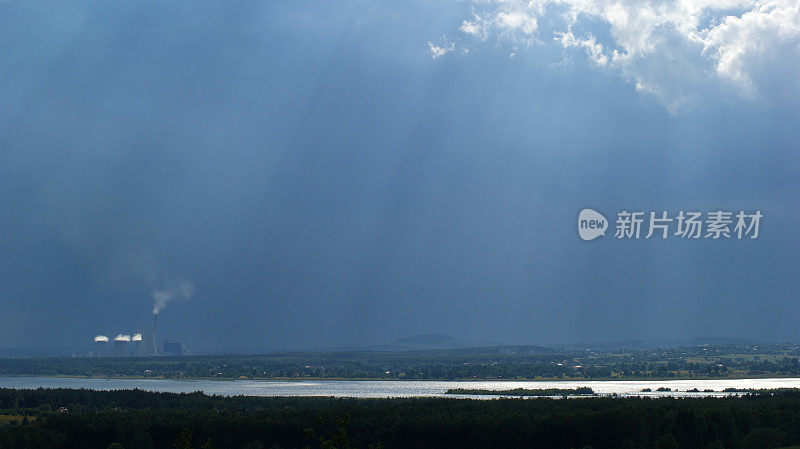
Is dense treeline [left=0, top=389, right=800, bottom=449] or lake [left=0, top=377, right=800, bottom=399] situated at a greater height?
dense treeline [left=0, top=389, right=800, bottom=449]

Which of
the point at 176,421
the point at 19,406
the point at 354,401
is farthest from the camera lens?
the point at 19,406

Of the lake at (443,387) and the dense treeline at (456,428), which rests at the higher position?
the dense treeline at (456,428)

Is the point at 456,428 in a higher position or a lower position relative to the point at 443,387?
higher

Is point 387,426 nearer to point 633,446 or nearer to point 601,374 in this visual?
point 633,446

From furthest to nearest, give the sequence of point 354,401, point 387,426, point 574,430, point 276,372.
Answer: point 276,372 → point 354,401 → point 387,426 → point 574,430

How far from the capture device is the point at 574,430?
163 ft

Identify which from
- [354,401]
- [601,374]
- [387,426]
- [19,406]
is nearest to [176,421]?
[387,426]

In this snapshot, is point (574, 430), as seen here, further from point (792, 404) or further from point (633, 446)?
point (792, 404)

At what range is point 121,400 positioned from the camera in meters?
86.0

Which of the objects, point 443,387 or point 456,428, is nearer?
point 456,428

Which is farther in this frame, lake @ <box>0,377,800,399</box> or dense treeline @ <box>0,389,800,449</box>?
lake @ <box>0,377,800,399</box>

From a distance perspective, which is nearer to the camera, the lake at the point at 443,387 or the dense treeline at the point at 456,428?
the dense treeline at the point at 456,428

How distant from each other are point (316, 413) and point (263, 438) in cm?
663

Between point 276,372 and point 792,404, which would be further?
point 276,372
